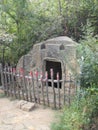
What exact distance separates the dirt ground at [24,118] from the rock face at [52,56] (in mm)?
1163

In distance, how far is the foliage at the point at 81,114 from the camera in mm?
4785

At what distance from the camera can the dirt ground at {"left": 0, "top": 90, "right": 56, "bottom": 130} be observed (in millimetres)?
5492

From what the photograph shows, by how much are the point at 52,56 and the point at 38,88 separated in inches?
37.9

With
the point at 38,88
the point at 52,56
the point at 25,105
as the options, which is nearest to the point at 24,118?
the point at 25,105

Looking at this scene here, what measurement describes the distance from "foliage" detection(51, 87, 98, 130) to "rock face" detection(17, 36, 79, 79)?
3.52 feet

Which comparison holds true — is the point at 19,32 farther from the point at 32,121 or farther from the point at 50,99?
the point at 32,121

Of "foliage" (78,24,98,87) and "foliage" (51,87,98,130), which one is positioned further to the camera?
"foliage" (78,24,98,87)

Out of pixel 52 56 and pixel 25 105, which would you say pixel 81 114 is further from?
pixel 52 56

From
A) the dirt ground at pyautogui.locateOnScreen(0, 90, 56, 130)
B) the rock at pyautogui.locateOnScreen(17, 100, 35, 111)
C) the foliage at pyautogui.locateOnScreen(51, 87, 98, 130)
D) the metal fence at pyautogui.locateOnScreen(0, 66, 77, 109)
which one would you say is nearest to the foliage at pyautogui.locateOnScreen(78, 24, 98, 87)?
the foliage at pyautogui.locateOnScreen(51, 87, 98, 130)

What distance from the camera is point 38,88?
6543mm

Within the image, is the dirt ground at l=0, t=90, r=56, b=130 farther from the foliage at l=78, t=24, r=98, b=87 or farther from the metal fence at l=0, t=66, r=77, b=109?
the foliage at l=78, t=24, r=98, b=87

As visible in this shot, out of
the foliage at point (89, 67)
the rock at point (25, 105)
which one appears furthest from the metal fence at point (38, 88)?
the foliage at point (89, 67)

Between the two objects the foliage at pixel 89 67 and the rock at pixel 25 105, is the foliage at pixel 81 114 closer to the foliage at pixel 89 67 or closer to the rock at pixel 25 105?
the foliage at pixel 89 67

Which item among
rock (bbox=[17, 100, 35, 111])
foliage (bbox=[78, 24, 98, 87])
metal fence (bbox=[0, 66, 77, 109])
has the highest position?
foliage (bbox=[78, 24, 98, 87])
